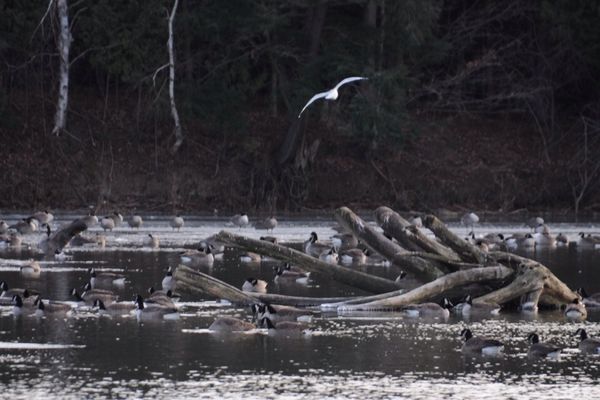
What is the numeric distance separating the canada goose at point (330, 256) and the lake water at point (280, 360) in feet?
20.3

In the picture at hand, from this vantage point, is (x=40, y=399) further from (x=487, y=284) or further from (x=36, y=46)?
(x=36, y=46)

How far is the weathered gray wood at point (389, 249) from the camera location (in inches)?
916

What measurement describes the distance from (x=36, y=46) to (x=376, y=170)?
39.9ft

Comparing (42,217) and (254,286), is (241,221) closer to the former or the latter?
(42,217)

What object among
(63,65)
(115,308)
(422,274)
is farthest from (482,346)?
(63,65)

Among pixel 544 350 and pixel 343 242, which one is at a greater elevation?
pixel 343 242

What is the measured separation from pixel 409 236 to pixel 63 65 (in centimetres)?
2826

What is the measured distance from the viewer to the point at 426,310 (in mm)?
21812

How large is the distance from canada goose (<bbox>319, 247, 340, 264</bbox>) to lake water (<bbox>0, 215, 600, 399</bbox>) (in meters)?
6.18

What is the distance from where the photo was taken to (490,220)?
4747 centimetres

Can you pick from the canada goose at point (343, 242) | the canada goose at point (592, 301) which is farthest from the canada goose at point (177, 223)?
the canada goose at point (592, 301)

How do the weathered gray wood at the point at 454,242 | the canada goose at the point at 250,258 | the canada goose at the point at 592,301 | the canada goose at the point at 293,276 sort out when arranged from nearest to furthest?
the weathered gray wood at the point at 454,242 → the canada goose at the point at 592,301 → the canada goose at the point at 293,276 → the canada goose at the point at 250,258

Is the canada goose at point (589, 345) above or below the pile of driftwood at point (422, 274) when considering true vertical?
below

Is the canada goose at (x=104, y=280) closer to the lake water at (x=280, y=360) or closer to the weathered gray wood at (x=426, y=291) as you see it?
the lake water at (x=280, y=360)
